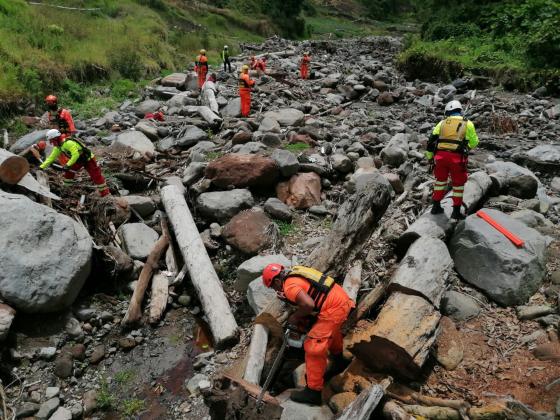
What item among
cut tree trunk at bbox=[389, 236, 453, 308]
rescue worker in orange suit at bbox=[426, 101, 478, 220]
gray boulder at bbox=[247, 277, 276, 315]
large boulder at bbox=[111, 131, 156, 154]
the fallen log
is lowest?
gray boulder at bbox=[247, 277, 276, 315]

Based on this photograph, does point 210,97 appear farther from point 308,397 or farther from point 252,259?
point 308,397

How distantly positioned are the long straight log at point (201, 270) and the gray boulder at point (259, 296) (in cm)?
33

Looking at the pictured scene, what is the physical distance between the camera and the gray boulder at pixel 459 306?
16.0ft

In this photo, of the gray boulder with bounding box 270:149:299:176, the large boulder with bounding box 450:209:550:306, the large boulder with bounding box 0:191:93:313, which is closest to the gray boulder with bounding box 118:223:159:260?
the large boulder with bounding box 0:191:93:313

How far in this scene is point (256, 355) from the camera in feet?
15.4

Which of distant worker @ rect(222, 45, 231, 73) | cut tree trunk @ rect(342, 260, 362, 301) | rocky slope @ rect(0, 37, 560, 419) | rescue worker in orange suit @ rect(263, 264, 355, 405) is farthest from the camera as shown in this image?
distant worker @ rect(222, 45, 231, 73)

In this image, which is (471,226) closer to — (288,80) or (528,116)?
(528,116)

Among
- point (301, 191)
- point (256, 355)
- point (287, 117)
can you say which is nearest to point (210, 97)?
point (287, 117)

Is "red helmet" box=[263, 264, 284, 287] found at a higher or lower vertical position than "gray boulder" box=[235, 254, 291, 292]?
higher

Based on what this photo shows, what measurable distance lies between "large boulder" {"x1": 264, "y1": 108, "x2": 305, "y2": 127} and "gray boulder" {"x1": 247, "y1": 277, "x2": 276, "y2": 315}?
655 cm

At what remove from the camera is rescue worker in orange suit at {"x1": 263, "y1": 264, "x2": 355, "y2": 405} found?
4.24 m

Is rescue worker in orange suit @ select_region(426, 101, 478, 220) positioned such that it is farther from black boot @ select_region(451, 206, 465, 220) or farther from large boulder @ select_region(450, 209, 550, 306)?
large boulder @ select_region(450, 209, 550, 306)

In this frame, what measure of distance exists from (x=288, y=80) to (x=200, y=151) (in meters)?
9.16

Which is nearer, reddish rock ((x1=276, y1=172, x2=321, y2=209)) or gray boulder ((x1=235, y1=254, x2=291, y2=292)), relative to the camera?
gray boulder ((x1=235, y1=254, x2=291, y2=292))
